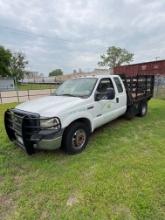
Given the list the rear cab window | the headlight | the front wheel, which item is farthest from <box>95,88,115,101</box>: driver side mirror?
the headlight

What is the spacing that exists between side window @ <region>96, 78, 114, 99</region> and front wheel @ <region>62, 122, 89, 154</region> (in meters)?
1.02

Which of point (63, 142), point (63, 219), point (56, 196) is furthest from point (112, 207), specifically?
point (63, 142)

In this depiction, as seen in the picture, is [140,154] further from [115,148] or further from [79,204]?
[79,204]

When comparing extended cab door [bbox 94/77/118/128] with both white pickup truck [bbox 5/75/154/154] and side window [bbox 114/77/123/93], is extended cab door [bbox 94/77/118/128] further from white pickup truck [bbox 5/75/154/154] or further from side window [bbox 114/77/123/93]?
side window [bbox 114/77/123/93]

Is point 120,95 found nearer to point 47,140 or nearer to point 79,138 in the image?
point 79,138

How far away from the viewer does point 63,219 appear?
7.04ft

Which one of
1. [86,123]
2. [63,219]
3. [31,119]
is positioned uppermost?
[31,119]

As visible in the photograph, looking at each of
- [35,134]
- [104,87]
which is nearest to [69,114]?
[35,134]

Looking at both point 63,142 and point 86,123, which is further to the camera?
point 86,123

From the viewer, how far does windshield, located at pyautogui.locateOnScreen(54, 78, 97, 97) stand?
4219mm

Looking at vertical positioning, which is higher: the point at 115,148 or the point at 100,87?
the point at 100,87

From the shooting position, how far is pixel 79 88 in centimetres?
448

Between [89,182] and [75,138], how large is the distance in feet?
3.70

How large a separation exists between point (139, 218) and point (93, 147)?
6.97ft
